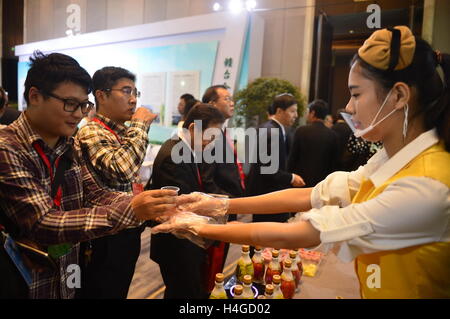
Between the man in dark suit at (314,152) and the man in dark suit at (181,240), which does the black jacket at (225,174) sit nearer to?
the man in dark suit at (181,240)

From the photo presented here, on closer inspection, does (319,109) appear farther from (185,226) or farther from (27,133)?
(27,133)

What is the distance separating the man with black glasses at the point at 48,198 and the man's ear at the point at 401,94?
0.77 m

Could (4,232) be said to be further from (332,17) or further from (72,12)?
(332,17)

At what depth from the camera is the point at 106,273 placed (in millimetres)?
1649

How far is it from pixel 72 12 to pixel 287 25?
13.8ft

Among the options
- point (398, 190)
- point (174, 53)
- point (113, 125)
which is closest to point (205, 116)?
point (113, 125)

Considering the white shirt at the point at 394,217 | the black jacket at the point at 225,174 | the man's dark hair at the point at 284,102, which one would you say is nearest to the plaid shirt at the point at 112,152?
the black jacket at the point at 225,174

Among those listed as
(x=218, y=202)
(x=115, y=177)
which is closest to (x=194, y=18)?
(x=115, y=177)

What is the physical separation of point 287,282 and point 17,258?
1074 mm

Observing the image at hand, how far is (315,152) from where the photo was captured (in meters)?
3.37

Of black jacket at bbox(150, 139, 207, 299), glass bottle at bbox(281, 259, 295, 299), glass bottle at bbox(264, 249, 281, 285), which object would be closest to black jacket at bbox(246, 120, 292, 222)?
black jacket at bbox(150, 139, 207, 299)

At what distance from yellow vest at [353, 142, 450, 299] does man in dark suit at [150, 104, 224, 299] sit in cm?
123

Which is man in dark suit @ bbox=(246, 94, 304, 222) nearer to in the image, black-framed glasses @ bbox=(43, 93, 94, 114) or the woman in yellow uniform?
black-framed glasses @ bbox=(43, 93, 94, 114)

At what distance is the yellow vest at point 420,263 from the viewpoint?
760mm
